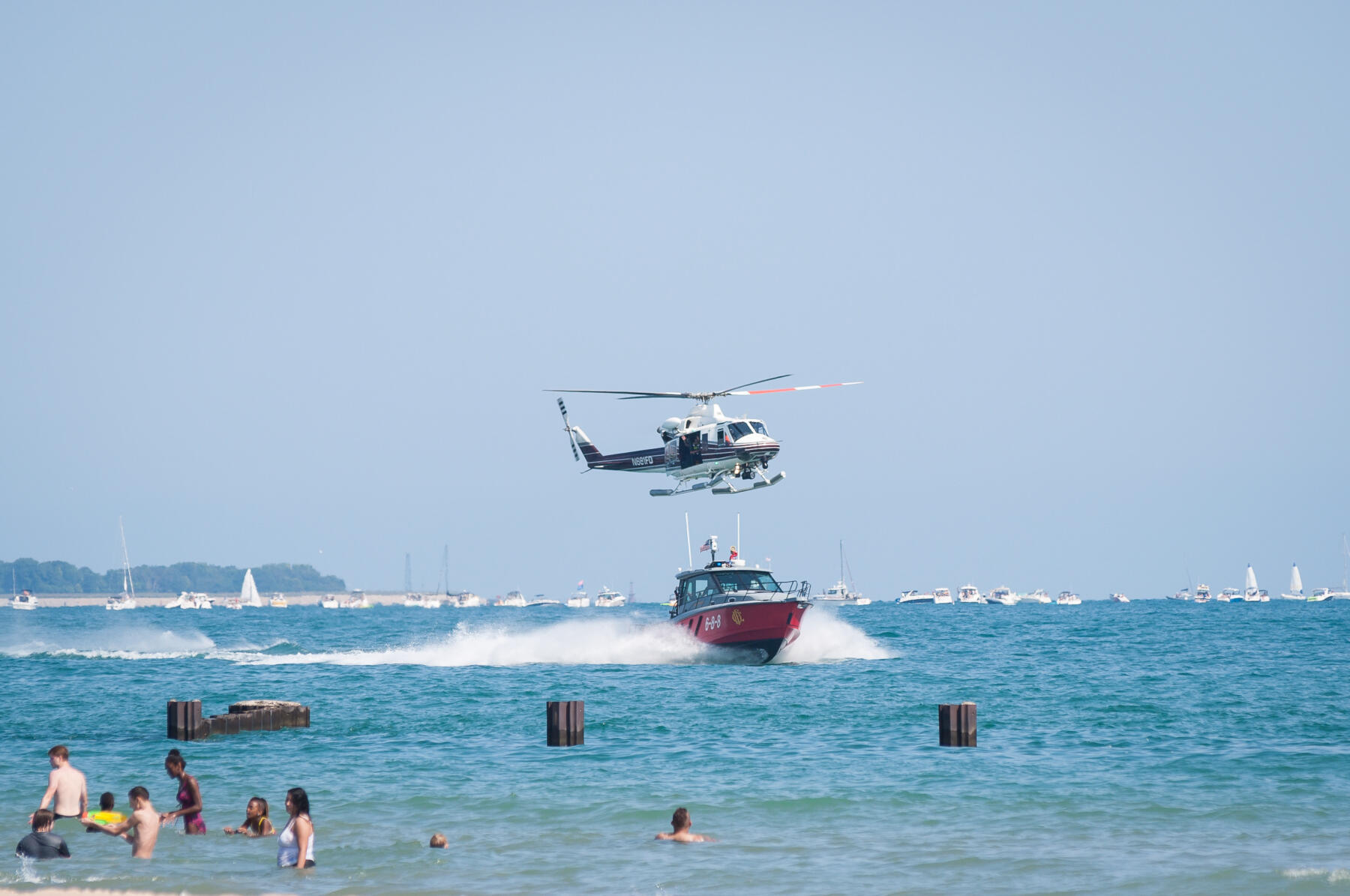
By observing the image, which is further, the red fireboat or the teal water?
the red fireboat

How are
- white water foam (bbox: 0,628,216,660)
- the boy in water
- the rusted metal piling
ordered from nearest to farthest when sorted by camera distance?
1. the boy in water
2. the rusted metal piling
3. white water foam (bbox: 0,628,216,660)

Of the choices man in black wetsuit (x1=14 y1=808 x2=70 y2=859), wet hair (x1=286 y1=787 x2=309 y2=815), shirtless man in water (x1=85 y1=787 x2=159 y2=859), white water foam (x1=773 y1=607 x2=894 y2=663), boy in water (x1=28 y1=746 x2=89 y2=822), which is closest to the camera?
wet hair (x1=286 y1=787 x2=309 y2=815)

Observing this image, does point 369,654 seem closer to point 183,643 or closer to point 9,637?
point 183,643

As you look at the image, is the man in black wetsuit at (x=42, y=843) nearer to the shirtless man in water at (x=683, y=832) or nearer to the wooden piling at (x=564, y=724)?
the shirtless man in water at (x=683, y=832)

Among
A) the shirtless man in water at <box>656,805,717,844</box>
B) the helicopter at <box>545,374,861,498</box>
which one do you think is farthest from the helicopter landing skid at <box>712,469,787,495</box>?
the shirtless man in water at <box>656,805,717,844</box>

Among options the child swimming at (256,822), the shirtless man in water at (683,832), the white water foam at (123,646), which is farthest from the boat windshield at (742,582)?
the white water foam at (123,646)

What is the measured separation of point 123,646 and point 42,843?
57.4 meters

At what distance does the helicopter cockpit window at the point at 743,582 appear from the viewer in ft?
134

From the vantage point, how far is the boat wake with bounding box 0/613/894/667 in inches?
1778

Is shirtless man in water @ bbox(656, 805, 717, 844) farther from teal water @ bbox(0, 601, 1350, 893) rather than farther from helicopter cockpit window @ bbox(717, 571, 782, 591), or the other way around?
helicopter cockpit window @ bbox(717, 571, 782, 591)

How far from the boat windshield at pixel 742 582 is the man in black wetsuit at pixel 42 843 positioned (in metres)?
26.9

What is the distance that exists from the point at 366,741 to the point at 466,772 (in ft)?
15.9

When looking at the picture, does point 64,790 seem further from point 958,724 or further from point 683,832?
point 958,724

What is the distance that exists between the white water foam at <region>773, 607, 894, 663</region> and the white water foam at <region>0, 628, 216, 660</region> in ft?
92.4
